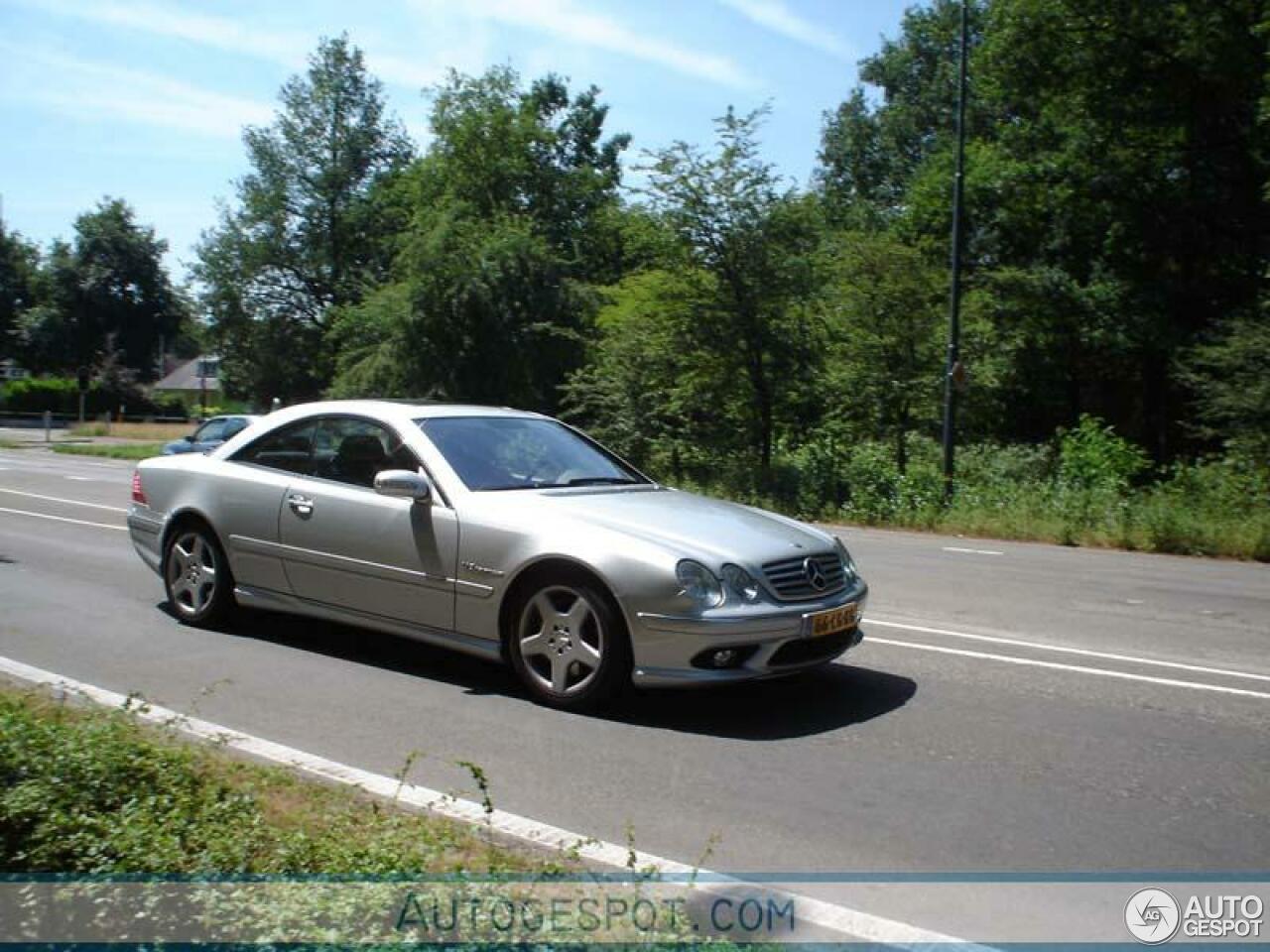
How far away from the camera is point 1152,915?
3959mm

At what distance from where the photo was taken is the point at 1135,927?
388cm

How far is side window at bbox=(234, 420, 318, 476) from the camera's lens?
25.5 feet

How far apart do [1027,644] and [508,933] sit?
5.91 metres

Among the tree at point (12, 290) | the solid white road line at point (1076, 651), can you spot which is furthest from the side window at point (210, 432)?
the tree at point (12, 290)

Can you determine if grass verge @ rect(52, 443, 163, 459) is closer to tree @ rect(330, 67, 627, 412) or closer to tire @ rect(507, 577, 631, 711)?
tree @ rect(330, 67, 627, 412)

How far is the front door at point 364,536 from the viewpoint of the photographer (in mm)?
6777

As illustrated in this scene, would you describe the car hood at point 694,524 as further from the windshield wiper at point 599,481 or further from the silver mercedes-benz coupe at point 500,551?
the windshield wiper at point 599,481

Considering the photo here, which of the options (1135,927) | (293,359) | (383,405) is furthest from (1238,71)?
(293,359)

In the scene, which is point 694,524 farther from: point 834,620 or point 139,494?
point 139,494

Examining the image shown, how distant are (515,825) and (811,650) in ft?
7.39

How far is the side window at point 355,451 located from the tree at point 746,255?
1569 centimetres
